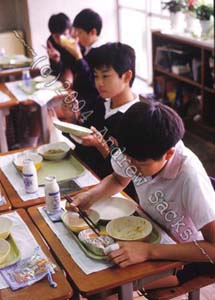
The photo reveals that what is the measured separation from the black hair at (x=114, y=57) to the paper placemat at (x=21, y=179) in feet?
1.49

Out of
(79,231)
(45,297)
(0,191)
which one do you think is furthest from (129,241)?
(0,191)

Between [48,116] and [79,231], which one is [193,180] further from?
[48,116]

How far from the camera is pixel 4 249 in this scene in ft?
4.73

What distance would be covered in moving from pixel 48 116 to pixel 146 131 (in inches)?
76.9

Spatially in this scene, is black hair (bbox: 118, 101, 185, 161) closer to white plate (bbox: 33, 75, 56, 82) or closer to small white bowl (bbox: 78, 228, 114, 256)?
small white bowl (bbox: 78, 228, 114, 256)

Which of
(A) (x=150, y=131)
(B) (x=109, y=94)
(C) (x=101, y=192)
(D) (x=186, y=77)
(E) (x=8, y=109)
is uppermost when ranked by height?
(A) (x=150, y=131)

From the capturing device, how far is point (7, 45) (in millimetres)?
4465

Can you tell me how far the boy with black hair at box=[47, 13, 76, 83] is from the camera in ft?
10.6

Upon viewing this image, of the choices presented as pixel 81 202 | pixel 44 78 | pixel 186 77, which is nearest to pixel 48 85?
pixel 44 78

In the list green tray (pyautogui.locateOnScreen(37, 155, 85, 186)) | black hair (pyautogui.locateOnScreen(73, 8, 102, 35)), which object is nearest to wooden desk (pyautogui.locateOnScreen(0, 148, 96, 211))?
green tray (pyautogui.locateOnScreen(37, 155, 85, 186))

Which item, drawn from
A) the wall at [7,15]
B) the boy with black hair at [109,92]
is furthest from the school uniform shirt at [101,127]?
the wall at [7,15]

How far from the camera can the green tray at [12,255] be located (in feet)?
4.59

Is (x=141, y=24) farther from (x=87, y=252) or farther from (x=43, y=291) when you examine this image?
(x=43, y=291)

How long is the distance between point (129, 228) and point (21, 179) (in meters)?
0.61
